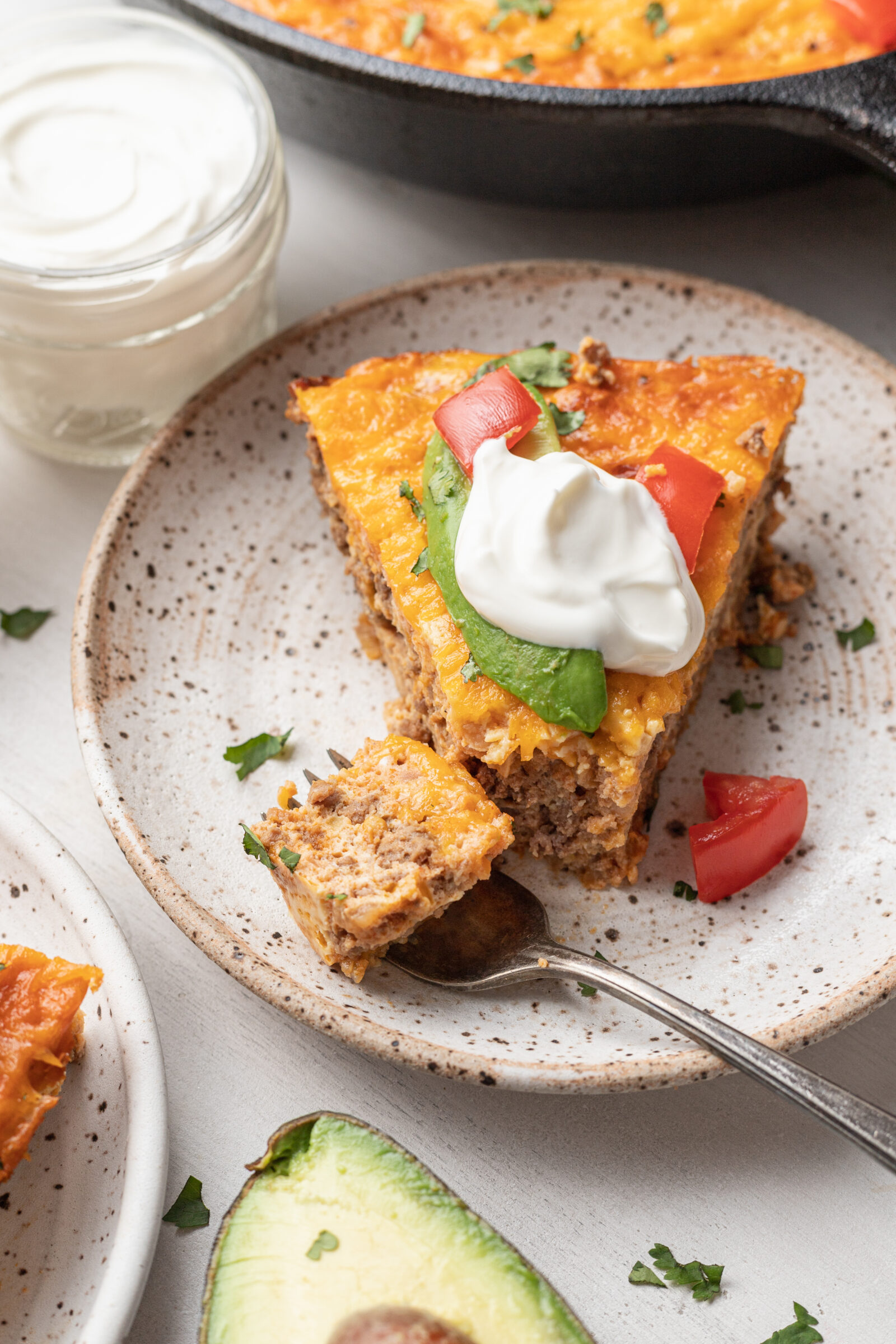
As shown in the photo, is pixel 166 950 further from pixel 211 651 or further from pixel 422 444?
pixel 422 444

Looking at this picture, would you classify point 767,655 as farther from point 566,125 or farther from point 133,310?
point 133,310

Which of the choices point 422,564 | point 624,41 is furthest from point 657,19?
point 422,564

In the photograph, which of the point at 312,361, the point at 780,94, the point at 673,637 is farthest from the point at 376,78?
the point at 673,637

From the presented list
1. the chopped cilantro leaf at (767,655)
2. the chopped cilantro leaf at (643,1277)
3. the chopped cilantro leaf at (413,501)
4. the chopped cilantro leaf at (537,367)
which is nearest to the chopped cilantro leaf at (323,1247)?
the chopped cilantro leaf at (643,1277)

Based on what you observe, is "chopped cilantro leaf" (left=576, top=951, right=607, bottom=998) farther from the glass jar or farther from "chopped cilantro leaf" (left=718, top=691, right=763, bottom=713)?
the glass jar

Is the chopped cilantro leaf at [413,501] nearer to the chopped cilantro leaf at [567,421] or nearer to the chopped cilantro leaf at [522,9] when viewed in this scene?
the chopped cilantro leaf at [567,421]
